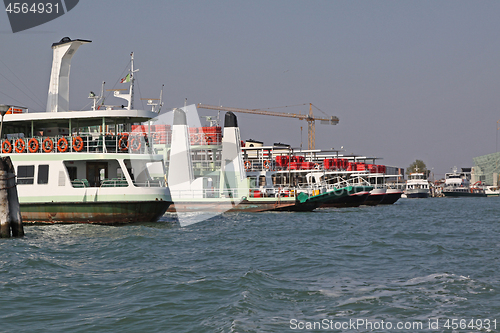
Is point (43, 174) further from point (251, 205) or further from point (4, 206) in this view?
point (251, 205)

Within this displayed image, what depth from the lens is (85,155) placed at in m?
23.6

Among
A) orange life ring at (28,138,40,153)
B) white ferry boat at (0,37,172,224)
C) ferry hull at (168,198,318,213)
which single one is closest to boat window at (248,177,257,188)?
ferry hull at (168,198,318,213)

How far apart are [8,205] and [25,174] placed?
17.9 ft

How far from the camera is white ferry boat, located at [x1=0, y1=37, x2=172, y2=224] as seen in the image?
2309cm

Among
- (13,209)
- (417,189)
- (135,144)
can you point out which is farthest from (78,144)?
(417,189)

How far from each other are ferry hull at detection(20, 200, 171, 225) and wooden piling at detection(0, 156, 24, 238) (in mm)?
3873

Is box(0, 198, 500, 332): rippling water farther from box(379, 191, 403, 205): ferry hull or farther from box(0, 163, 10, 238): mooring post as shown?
box(379, 191, 403, 205): ferry hull

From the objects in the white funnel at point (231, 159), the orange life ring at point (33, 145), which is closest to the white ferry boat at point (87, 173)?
the orange life ring at point (33, 145)

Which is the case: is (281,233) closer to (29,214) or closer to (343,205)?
(29,214)

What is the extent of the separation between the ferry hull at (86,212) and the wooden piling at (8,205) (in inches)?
152

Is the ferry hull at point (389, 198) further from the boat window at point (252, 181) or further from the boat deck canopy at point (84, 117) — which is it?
the boat deck canopy at point (84, 117)

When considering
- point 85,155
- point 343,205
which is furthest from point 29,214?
point 343,205

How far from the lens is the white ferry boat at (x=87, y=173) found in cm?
2309

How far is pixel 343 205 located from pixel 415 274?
34061 millimetres
